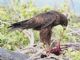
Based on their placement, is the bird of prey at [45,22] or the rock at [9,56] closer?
the rock at [9,56]

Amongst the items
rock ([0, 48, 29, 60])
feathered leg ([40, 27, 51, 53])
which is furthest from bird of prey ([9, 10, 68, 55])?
rock ([0, 48, 29, 60])

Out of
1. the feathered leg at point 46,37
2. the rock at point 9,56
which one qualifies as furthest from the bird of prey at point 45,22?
the rock at point 9,56

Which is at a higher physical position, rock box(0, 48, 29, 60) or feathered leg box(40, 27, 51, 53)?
feathered leg box(40, 27, 51, 53)

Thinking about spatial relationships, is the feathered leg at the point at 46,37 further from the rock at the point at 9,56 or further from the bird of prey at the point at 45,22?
the rock at the point at 9,56

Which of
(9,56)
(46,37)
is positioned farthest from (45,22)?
(9,56)

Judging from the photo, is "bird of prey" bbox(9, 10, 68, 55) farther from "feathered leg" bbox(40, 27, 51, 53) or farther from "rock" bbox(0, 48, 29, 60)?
"rock" bbox(0, 48, 29, 60)

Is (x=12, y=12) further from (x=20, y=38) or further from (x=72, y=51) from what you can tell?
(x=72, y=51)

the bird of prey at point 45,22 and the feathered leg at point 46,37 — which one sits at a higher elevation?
the bird of prey at point 45,22

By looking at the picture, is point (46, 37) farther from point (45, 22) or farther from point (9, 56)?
point (9, 56)

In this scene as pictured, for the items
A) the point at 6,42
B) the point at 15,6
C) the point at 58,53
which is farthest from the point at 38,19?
the point at 15,6

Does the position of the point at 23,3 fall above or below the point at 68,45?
above

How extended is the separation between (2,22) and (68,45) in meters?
1.60

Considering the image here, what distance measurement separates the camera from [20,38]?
6.68 metres

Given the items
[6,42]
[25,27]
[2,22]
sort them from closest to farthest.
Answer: [25,27] → [6,42] → [2,22]
